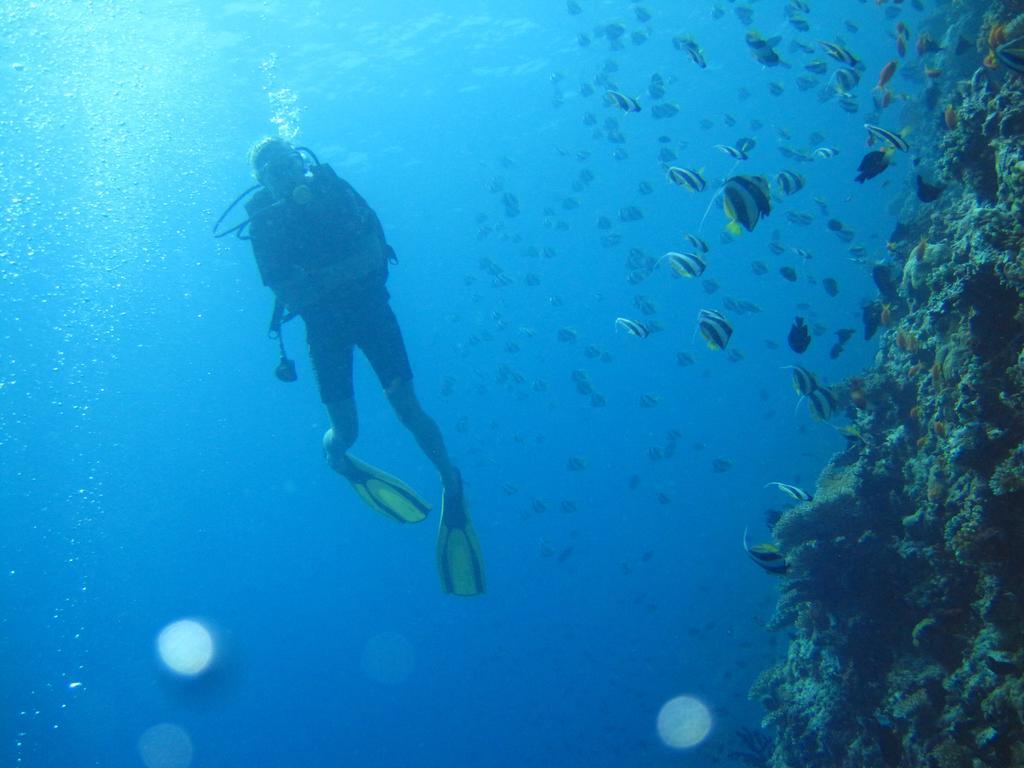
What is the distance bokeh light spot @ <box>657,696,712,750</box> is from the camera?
19.7m

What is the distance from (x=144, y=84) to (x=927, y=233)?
27464mm

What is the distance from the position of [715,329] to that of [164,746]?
6494 cm

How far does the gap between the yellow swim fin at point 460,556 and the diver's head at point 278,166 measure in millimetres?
4904

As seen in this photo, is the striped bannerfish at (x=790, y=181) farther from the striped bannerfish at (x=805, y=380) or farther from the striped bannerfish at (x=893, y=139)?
the striped bannerfish at (x=805, y=380)

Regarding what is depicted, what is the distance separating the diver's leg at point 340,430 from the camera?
7855 mm

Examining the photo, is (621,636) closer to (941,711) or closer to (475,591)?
(475,591)

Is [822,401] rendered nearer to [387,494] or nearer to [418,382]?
[387,494]

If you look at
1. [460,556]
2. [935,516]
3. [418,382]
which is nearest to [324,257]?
[460,556]

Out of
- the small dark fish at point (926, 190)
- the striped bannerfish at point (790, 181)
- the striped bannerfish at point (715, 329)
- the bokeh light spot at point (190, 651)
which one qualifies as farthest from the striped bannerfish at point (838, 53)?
the bokeh light spot at point (190, 651)

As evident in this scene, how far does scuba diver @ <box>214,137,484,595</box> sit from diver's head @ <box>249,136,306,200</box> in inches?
0.4

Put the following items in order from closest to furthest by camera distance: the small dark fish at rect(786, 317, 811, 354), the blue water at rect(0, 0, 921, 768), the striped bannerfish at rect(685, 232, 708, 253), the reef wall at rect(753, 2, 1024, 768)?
the reef wall at rect(753, 2, 1024, 768) < the small dark fish at rect(786, 317, 811, 354) < the striped bannerfish at rect(685, 232, 708, 253) < the blue water at rect(0, 0, 921, 768)

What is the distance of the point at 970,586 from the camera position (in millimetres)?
5559

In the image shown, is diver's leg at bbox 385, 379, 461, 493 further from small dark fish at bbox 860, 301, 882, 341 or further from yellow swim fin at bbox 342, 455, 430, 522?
small dark fish at bbox 860, 301, 882, 341

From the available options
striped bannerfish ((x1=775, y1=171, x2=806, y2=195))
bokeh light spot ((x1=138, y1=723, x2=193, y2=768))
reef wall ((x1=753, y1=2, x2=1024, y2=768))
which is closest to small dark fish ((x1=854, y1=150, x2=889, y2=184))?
reef wall ((x1=753, y1=2, x2=1024, y2=768))
